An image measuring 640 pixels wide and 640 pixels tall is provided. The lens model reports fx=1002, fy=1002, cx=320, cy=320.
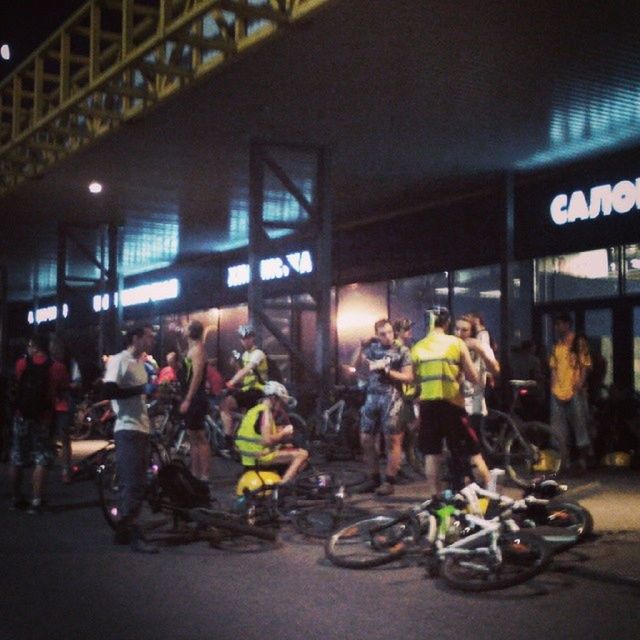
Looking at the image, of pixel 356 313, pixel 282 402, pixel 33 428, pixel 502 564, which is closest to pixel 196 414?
pixel 282 402

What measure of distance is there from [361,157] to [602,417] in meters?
5.83

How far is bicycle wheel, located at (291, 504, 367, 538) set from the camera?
9.20 m

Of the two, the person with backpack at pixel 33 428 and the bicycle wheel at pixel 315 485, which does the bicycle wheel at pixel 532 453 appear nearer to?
the bicycle wheel at pixel 315 485

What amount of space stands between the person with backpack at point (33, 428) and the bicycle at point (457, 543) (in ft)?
14.0

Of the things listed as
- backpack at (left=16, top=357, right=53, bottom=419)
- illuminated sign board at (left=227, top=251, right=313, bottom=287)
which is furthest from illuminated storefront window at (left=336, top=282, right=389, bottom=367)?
backpack at (left=16, top=357, right=53, bottom=419)

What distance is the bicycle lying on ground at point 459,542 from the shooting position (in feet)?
22.5

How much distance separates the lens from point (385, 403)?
38.1 ft

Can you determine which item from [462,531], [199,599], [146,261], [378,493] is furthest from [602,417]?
[146,261]

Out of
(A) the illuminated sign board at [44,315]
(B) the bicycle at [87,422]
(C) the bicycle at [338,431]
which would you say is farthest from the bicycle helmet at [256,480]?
(A) the illuminated sign board at [44,315]

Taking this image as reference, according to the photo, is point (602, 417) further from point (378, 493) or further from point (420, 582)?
point (420, 582)

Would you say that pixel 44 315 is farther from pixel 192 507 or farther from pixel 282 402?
pixel 192 507

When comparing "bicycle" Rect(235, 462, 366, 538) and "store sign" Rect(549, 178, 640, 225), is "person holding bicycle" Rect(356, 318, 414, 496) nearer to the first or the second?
"bicycle" Rect(235, 462, 366, 538)

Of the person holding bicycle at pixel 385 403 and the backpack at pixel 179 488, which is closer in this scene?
the backpack at pixel 179 488

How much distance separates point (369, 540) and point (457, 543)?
106 centimetres
